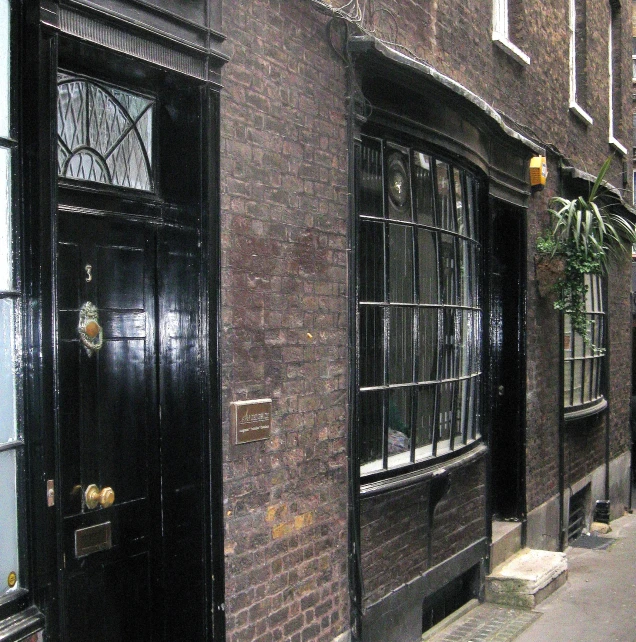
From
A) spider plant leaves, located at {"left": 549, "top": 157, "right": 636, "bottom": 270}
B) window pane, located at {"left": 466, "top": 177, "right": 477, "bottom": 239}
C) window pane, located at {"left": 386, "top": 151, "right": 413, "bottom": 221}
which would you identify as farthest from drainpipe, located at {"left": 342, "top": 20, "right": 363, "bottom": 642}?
spider plant leaves, located at {"left": 549, "top": 157, "right": 636, "bottom": 270}

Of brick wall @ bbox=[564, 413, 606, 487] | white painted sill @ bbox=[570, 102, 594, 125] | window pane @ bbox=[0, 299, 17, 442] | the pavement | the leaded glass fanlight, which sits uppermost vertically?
white painted sill @ bbox=[570, 102, 594, 125]

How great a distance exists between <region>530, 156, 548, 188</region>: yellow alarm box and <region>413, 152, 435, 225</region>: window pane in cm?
247

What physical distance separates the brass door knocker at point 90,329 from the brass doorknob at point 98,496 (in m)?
0.57

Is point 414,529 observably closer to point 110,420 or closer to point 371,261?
point 371,261

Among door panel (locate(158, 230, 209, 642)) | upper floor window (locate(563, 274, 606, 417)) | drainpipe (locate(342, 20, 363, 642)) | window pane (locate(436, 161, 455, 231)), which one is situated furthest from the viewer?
upper floor window (locate(563, 274, 606, 417))

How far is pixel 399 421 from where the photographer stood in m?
5.80

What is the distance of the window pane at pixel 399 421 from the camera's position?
570 cm

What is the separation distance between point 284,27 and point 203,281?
5.02 ft

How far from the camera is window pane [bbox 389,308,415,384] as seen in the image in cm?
571

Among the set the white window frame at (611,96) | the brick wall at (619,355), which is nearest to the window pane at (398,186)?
the brick wall at (619,355)

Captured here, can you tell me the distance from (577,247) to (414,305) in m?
2.95

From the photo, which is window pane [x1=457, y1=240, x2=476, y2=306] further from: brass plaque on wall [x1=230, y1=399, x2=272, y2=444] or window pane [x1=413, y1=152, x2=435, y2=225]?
brass plaque on wall [x1=230, y1=399, x2=272, y2=444]

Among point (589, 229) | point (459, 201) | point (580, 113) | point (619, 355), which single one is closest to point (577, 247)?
point (589, 229)

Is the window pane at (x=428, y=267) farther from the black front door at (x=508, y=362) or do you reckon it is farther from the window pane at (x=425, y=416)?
the black front door at (x=508, y=362)
